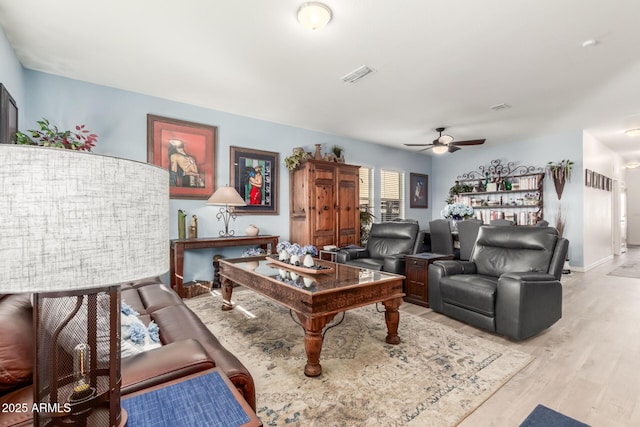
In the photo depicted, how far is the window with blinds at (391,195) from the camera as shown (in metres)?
7.18

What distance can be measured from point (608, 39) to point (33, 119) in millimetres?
5969

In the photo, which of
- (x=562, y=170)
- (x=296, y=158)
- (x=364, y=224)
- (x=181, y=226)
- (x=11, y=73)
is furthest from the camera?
(x=364, y=224)

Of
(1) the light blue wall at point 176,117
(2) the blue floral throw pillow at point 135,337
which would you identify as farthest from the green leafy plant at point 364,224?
(2) the blue floral throw pillow at point 135,337

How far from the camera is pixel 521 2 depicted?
7.54ft

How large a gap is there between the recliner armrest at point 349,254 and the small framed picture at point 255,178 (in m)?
1.53

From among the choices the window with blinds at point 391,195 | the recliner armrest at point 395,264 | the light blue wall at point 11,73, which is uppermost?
the light blue wall at point 11,73

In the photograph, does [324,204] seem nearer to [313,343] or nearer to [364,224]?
[364,224]

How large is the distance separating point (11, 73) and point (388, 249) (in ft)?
15.4

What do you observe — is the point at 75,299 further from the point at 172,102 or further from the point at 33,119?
the point at 172,102

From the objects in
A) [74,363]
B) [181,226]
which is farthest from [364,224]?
[74,363]

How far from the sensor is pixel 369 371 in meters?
2.11

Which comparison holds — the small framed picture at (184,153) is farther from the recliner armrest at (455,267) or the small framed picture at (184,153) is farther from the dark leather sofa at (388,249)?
the recliner armrest at (455,267)

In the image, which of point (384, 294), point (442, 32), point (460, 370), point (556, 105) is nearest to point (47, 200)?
point (384, 294)

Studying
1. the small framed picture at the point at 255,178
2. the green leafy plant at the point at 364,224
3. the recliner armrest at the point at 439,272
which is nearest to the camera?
the recliner armrest at the point at 439,272
